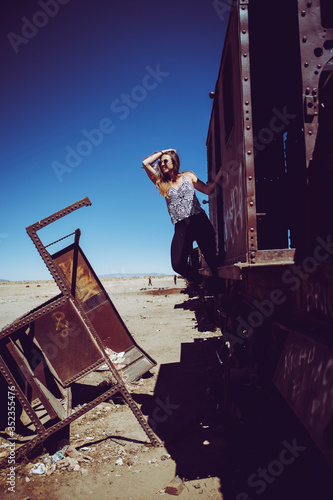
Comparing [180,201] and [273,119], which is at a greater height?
[273,119]

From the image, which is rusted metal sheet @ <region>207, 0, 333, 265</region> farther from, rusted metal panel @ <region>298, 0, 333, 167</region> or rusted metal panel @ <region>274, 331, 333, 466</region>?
rusted metal panel @ <region>274, 331, 333, 466</region>

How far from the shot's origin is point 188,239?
12.5ft

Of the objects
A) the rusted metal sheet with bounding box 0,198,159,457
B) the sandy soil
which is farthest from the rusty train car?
the rusted metal sheet with bounding box 0,198,159,457

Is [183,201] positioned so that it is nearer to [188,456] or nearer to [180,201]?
[180,201]

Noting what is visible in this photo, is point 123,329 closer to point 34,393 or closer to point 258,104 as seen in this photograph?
point 34,393

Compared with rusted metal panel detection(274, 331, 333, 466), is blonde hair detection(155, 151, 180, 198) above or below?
above

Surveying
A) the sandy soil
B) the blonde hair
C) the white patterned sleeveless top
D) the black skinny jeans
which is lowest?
the sandy soil

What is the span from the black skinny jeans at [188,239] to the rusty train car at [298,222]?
1.09ft

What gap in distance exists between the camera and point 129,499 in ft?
8.31

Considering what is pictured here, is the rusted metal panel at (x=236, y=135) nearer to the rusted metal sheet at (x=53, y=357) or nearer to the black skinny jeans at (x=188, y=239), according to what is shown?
the black skinny jeans at (x=188, y=239)

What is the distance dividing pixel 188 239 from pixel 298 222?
1327mm

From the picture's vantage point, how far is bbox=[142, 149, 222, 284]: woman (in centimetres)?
368

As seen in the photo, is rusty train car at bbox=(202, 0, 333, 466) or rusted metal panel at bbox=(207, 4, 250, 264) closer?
rusty train car at bbox=(202, 0, 333, 466)

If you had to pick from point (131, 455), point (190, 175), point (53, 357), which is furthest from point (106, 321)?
point (190, 175)
